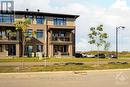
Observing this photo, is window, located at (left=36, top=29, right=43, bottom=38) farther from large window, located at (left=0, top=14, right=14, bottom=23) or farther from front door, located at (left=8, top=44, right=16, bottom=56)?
large window, located at (left=0, top=14, right=14, bottom=23)

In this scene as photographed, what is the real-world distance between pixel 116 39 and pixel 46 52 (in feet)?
48.5

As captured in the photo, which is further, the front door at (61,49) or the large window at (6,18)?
the front door at (61,49)

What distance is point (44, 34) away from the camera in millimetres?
63406

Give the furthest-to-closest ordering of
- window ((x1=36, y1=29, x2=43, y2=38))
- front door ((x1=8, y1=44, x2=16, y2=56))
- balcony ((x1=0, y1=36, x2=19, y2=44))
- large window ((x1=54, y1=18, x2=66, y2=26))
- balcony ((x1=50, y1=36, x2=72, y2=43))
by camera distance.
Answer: large window ((x1=54, y1=18, x2=66, y2=26)) → window ((x1=36, y1=29, x2=43, y2=38)) → balcony ((x1=50, y1=36, x2=72, y2=43)) → front door ((x1=8, y1=44, x2=16, y2=56)) → balcony ((x1=0, y1=36, x2=19, y2=44))

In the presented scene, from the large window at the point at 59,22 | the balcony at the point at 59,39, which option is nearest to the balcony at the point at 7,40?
the balcony at the point at 59,39

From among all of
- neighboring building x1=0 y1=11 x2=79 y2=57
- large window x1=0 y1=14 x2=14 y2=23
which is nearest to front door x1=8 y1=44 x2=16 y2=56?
neighboring building x1=0 y1=11 x2=79 y2=57

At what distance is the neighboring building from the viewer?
60.5 m

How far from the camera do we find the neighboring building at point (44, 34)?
60531mm

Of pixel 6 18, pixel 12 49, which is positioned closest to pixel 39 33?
pixel 12 49

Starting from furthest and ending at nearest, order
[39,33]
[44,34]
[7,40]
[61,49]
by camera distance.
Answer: [61,49], [39,33], [44,34], [7,40]

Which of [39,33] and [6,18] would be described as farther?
[39,33]

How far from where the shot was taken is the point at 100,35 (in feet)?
158

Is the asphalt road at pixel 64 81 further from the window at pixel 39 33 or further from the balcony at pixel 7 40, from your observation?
the window at pixel 39 33

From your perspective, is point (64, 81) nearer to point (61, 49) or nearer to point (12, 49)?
point (12, 49)
